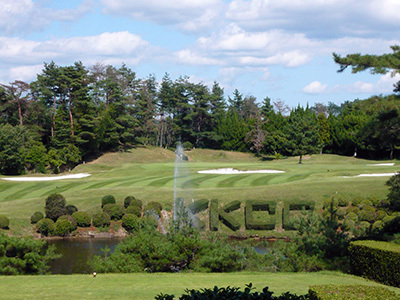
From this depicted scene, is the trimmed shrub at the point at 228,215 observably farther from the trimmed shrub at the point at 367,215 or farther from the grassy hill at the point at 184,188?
the trimmed shrub at the point at 367,215

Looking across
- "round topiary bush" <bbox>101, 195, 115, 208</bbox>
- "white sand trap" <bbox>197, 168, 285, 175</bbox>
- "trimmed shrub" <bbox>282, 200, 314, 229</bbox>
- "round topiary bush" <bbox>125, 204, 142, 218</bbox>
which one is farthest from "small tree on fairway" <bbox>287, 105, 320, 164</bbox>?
"round topiary bush" <bbox>125, 204, 142, 218</bbox>

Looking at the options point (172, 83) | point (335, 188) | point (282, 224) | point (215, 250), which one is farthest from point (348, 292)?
point (172, 83)

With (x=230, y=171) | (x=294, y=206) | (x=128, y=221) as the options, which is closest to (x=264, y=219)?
(x=294, y=206)

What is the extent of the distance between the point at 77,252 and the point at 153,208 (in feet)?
22.4

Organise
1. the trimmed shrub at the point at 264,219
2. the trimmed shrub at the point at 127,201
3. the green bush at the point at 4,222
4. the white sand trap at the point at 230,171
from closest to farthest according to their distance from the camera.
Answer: the green bush at the point at 4,222
the trimmed shrub at the point at 264,219
the trimmed shrub at the point at 127,201
the white sand trap at the point at 230,171

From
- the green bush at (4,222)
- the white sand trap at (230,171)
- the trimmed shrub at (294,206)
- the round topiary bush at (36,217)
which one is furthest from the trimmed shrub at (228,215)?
the white sand trap at (230,171)

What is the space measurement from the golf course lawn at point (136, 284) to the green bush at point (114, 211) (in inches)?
781

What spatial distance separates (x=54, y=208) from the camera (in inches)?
1321

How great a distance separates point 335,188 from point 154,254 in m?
21.7

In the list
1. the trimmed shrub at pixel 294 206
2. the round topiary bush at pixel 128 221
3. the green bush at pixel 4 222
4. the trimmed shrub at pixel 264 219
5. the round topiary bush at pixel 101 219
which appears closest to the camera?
the green bush at pixel 4 222

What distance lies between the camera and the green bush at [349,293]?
898 cm

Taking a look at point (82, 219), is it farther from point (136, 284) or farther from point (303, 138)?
point (303, 138)

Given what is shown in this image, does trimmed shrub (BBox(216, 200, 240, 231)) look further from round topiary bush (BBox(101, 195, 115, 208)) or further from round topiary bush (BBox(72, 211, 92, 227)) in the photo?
round topiary bush (BBox(72, 211, 92, 227))

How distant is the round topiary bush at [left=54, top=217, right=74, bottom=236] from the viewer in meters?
32.6
